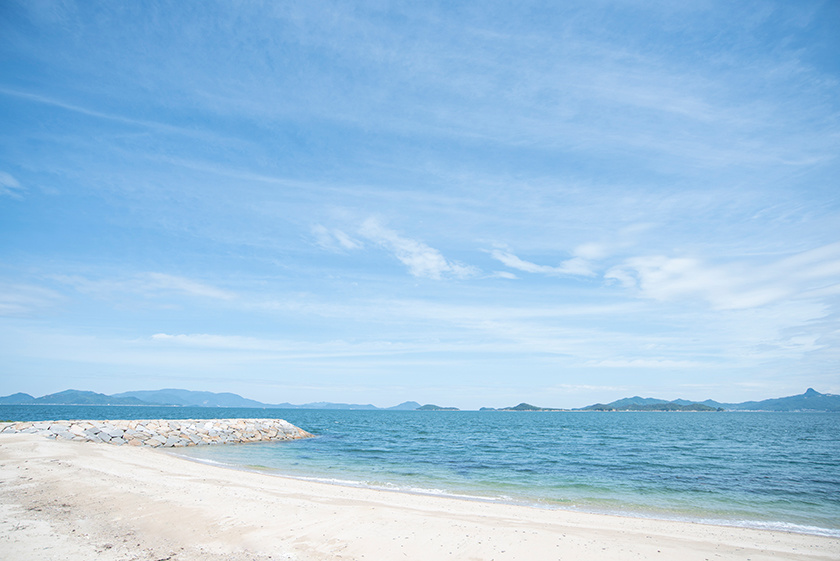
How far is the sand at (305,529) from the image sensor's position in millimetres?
8445

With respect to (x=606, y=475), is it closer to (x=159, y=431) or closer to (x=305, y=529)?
(x=305, y=529)

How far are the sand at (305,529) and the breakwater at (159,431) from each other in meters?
15.5

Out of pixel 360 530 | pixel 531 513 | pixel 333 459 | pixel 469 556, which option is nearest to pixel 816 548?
pixel 531 513

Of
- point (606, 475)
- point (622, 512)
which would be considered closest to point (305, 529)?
point (622, 512)

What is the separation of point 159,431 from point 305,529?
29676 mm

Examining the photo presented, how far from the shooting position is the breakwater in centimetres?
2792

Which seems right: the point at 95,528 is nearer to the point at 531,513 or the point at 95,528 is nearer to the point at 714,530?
the point at 531,513

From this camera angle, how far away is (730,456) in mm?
31781

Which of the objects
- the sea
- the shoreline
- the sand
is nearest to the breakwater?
the sea

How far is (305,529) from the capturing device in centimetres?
983

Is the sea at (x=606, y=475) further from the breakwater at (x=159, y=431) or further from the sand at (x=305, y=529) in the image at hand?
the sand at (x=305, y=529)

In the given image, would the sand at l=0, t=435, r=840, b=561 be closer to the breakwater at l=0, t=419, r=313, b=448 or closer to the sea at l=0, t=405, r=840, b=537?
the sea at l=0, t=405, r=840, b=537

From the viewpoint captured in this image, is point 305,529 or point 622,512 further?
point 622,512

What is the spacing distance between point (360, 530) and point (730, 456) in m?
33.8
